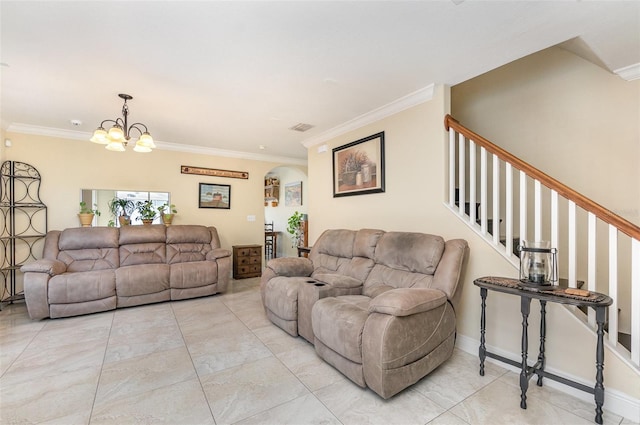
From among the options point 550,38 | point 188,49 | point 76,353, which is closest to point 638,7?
point 550,38

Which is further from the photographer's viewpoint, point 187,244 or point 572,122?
point 187,244

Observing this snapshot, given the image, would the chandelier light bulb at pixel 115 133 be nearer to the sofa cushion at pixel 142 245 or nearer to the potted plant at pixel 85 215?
the sofa cushion at pixel 142 245

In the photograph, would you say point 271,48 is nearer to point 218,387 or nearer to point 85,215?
point 218,387

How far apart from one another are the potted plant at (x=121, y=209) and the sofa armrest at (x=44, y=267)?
4.14 feet

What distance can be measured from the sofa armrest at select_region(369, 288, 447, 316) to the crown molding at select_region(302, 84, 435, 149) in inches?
81.3

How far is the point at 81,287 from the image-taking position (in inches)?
140

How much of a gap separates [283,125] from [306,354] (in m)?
3.06

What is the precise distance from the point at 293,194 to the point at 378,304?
20.8 ft

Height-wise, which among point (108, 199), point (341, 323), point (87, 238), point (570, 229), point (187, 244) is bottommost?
point (341, 323)

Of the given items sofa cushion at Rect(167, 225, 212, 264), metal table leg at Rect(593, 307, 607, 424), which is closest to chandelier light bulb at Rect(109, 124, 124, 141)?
sofa cushion at Rect(167, 225, 212, 264)

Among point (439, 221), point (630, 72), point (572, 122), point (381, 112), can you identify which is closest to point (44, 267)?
point (381, 112)

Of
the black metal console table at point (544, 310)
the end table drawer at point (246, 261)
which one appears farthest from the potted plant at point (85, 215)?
the black metal console table at point (544, 310)

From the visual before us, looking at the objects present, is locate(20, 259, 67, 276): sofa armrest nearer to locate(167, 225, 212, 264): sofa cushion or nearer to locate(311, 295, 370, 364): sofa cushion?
locate(167, 225, 212, 264): sofa cushion

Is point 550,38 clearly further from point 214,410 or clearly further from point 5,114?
point 5,114
